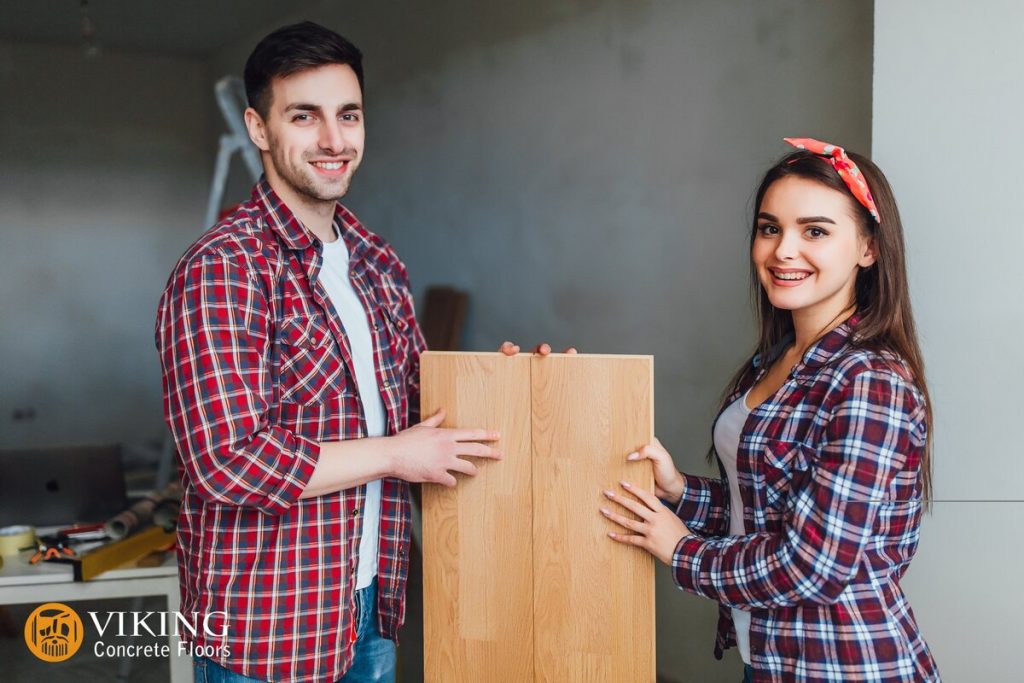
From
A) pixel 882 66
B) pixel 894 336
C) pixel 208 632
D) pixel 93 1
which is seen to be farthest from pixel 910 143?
pixel 93 1

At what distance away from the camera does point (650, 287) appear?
3100 mm

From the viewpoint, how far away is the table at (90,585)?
264 centimetres

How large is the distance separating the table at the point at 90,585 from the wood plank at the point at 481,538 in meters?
1.27

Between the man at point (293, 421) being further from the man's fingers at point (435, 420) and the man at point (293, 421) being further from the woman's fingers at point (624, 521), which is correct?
the woman's fingers at point (624, 521)

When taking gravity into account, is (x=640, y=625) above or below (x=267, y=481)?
below

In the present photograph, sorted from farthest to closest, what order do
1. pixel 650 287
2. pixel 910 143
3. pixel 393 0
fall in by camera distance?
1. pixel 393 0
2. pixel 650 287
3. pixel 910 143

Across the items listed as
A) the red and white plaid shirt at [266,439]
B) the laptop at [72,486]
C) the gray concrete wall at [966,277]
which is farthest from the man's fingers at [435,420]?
the laptop at [72,486]

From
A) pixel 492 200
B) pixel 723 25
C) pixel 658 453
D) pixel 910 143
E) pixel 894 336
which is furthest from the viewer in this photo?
pixel 492 200

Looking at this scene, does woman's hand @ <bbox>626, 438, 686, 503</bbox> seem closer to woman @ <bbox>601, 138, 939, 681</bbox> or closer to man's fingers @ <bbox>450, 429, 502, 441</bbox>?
woman @ <bbox>601, 138, 939, 681</bbox>

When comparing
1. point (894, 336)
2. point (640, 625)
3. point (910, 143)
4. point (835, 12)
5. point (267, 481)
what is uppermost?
point (835, 12)

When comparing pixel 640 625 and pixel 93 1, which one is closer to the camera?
pixel 640 625

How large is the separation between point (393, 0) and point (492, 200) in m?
1.51

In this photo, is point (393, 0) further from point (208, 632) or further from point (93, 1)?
point (208, 632)

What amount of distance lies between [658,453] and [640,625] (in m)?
0.33
